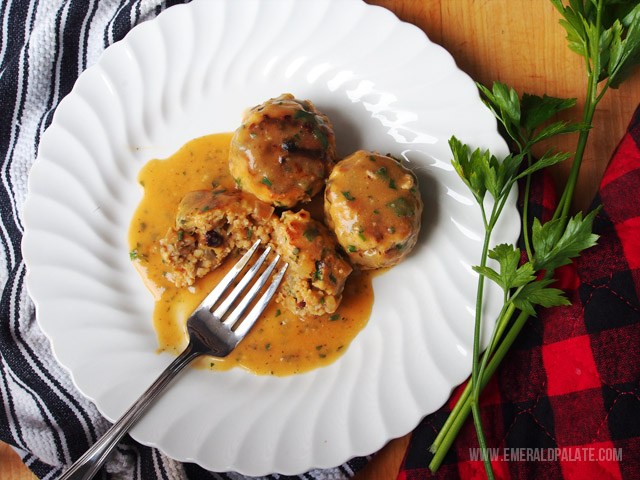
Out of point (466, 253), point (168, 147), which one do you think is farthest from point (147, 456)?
point (466, 253)

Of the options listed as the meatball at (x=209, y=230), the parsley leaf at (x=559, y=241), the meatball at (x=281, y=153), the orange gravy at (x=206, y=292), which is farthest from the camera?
the orange gravy at (x=206, y=292)

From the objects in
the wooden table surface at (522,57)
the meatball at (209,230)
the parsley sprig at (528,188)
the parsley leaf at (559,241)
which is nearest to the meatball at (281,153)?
the meatball at (209,230)

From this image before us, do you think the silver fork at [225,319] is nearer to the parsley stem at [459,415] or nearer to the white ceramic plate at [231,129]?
the white ceramic plate at [231,129]

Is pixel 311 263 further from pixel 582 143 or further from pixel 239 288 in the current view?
pixel 582 143

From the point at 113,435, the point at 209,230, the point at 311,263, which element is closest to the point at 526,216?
the point at 311,263

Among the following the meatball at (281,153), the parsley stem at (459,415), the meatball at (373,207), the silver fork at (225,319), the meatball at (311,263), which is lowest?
the parsley stem at (459,415)

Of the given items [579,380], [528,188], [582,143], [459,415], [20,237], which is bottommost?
[459,415]

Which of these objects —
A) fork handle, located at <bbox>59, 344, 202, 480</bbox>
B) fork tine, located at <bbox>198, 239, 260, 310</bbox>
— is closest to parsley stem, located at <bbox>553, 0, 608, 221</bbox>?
fork tine, located at <bbox>198, 239, 260, 310</bbox>

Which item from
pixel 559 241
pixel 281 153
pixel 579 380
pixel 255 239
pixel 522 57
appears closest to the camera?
pixel 559 241
